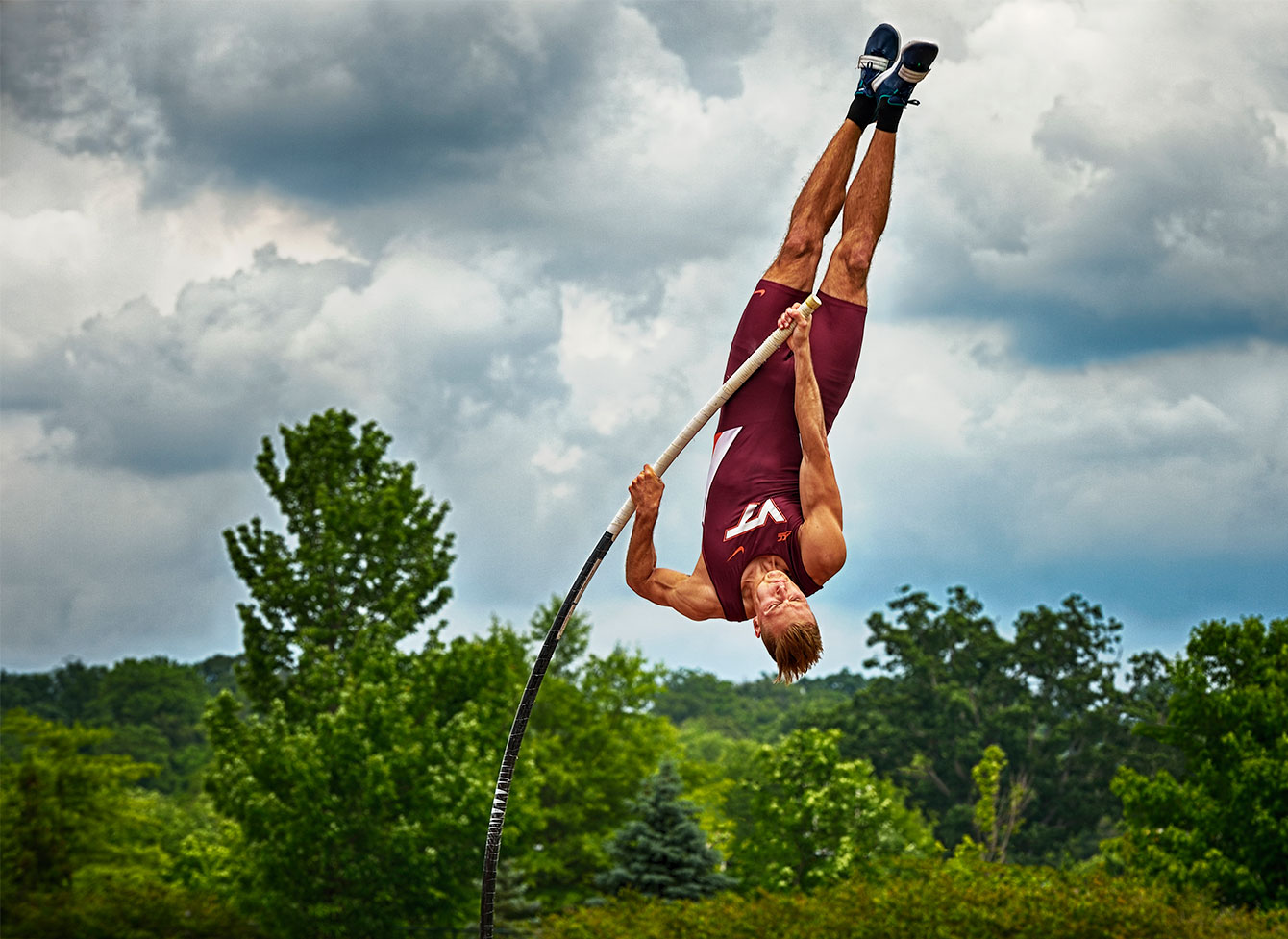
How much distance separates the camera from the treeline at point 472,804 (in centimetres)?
2131

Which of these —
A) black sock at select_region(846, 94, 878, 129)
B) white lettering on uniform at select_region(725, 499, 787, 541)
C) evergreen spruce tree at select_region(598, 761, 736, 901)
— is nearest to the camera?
white lettering on uniform at select_region(725, 499, 787, 541)

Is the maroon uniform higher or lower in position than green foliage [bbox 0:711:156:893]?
lower

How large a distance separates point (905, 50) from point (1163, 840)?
830 inches

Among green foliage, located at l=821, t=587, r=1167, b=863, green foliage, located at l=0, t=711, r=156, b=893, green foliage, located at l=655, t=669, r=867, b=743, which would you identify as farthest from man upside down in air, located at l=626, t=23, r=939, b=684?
green foliage, located at l=655, t=669, r=867, b=743

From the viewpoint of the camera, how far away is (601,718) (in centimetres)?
3541

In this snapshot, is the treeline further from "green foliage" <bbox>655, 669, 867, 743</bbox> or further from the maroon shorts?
"green foliage" <bbox>655, 669, 867, 743</bbox>

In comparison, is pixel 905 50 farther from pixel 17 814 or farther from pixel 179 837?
pixel 179 837

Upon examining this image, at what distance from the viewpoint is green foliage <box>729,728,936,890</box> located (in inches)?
1114

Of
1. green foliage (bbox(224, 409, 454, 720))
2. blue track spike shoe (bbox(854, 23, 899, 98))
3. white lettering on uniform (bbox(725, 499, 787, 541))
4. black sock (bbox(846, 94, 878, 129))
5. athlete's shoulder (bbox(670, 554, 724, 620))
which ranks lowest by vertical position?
athlete's shoulder (bbox(670, 554, 724, 620))

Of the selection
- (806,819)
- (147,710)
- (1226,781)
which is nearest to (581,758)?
(806,819)

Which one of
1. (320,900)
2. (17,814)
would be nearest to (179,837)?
(17,814)

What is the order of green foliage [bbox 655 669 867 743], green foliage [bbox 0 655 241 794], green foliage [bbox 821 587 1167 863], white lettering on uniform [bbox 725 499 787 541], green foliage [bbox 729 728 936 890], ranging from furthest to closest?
green foliage [bbox 655 669 867 743] < green foliage [bbox 0 655 241 794] < green foliage [bbox 821 587 1167 863] < green foliage [bbox 729 728 936 890] < white lettering on uniform [bbox 725 499 787 541]

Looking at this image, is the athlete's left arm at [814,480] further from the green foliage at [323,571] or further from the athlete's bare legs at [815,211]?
the green foliage at [323,571]

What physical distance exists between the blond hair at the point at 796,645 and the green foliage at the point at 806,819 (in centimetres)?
2352
